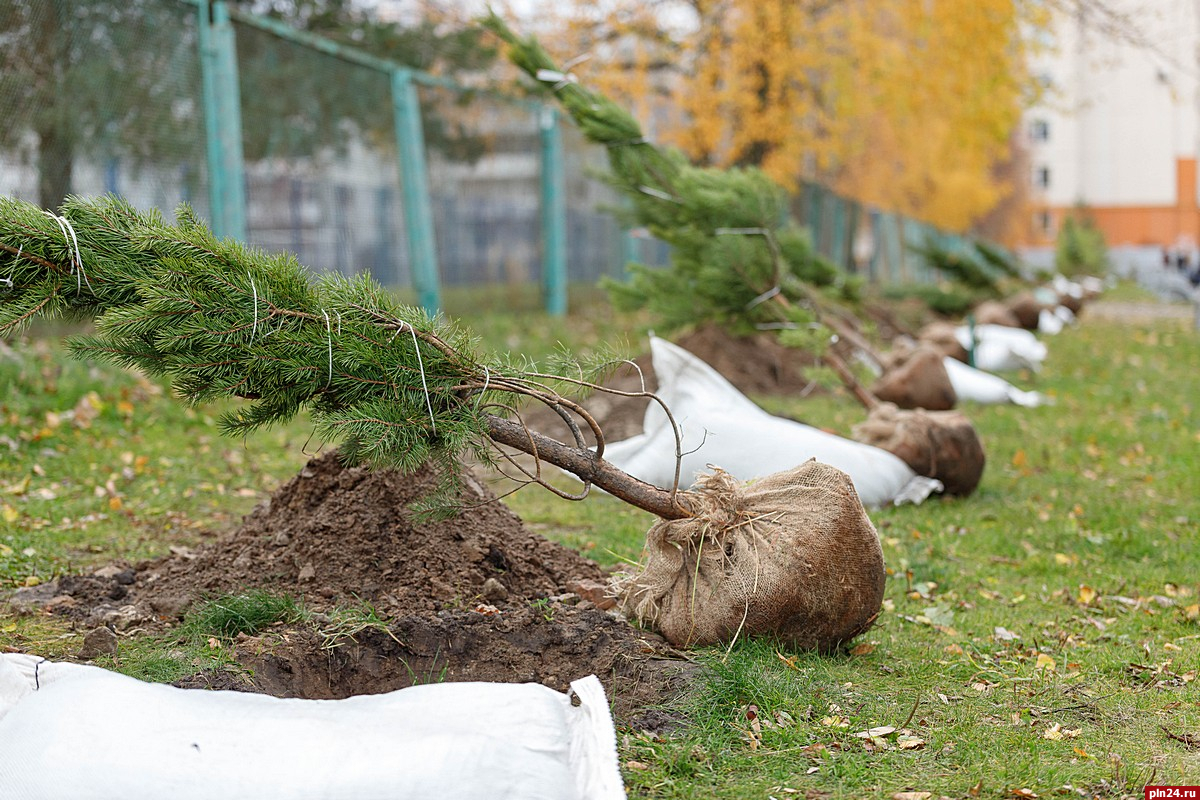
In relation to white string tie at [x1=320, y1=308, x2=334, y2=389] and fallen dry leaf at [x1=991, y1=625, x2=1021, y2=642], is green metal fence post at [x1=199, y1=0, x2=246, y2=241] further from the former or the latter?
fallen dry leaf at [x1=991, y1=625, x2=1021, y2=642]

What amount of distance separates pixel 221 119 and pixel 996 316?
32.4 ft

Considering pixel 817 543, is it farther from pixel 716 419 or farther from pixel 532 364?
pixel 716 419

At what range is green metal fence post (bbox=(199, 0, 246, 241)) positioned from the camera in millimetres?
7930

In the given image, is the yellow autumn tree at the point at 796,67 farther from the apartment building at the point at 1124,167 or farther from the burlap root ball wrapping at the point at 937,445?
the apartment building at the point at 1124,167

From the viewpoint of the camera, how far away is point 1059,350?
14.1m

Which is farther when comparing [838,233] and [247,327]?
[838,233]

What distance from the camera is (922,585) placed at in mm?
4465

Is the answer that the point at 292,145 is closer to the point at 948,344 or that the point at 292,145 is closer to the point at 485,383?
the point at 948,344

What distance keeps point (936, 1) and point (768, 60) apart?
227cm

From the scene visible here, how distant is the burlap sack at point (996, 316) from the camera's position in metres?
14.3

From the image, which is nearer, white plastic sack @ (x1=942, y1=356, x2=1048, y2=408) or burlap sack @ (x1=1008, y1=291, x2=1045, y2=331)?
white plastic sack @ (x1=942, y1=356, x2=1048, y2=408)

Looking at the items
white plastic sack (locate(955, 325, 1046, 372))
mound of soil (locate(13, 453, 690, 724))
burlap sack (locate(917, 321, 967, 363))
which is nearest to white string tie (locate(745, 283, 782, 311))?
mound of soil (locate(13, 453, 690, 724))

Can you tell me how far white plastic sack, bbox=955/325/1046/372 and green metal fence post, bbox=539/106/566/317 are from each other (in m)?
4.77

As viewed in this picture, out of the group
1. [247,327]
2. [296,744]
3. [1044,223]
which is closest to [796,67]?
[247,327]
